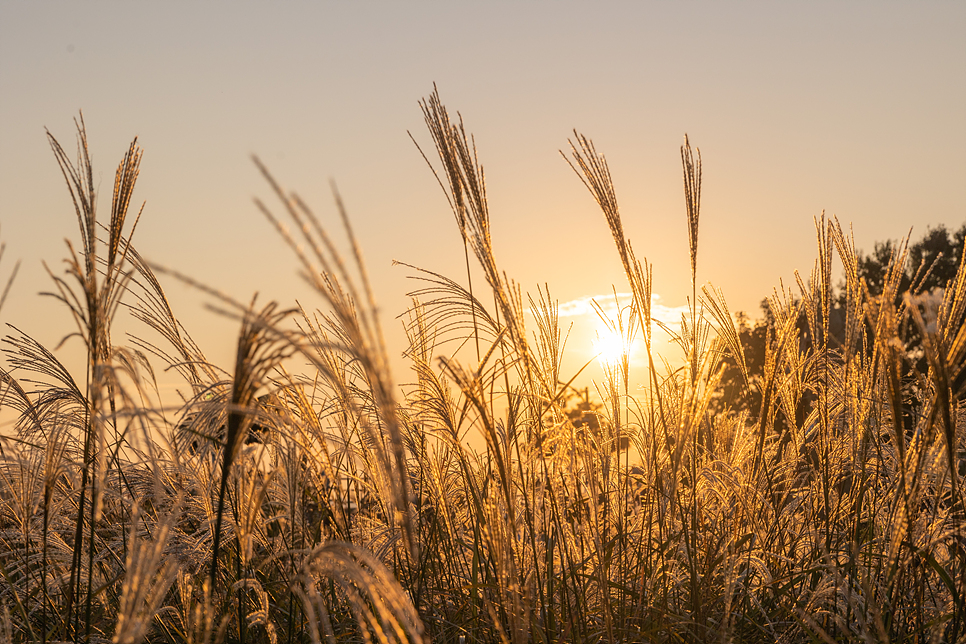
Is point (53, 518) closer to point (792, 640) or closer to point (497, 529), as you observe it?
point (497, 529)

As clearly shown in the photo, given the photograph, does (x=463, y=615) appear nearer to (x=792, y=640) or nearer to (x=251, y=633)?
(x=251, y=633)

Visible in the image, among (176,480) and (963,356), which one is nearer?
(963,356)

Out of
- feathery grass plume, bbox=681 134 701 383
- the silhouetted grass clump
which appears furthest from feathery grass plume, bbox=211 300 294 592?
feathery grass plume, bbox=681 134 701 383

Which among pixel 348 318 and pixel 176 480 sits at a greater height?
pixel 348 318

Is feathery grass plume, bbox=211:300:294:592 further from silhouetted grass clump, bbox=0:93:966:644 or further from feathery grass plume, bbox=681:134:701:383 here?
feathery grass plume, bbox=681:134:701:383

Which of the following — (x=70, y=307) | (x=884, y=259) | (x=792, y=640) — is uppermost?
(x=884, y=259)

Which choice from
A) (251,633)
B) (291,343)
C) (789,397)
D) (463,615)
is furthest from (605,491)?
(291,343)

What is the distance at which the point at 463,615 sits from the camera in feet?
8.41

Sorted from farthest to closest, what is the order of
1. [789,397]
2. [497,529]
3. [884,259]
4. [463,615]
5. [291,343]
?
[884,259]
[789,397]
[463,615]
[497,529]
[291,343]

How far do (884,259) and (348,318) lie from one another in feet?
97.3

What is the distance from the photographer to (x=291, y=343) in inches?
45.3

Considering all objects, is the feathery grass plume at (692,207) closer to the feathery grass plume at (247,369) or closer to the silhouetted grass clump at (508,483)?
the silhouetted grass clump at (508,483)

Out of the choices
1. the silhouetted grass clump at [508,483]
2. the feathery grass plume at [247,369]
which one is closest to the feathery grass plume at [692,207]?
the silhouetted grass clump at [508,483]

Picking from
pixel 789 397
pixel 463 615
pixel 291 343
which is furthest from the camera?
pixel 789 397
